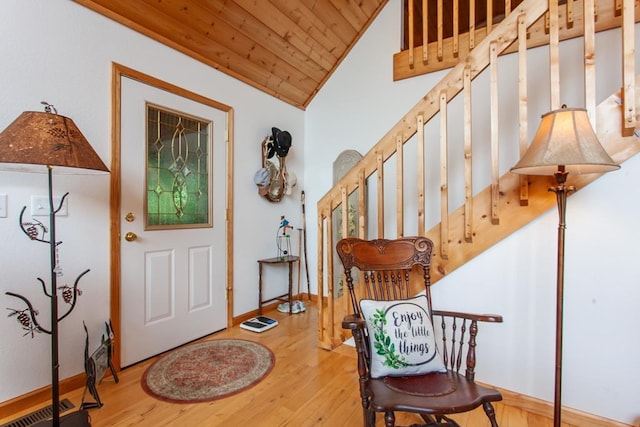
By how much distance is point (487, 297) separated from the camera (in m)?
1.85

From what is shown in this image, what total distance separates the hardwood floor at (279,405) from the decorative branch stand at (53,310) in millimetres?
227

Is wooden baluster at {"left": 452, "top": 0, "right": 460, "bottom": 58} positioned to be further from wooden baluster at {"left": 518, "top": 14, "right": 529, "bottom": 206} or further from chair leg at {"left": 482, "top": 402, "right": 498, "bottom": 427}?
chair leg at {"left": 482, "top": 402, "right": 498, "bottom": 427}

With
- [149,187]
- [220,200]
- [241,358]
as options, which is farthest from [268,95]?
[241,358]

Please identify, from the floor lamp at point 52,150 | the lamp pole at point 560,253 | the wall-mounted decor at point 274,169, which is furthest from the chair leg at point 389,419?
the wall-mounted decor at point 274,169

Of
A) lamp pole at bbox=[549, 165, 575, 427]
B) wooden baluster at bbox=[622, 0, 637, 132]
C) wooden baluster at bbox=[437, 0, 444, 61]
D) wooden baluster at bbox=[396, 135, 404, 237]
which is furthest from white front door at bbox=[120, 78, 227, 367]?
wooden baluster at bbox=[622, 0, 637, 132]

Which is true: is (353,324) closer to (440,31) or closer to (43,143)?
(43,143)

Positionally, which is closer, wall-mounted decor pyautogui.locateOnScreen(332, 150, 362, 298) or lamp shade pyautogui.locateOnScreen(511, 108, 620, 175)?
lamp shade pyautogui.locateOnScreen(511, 108, 620, 175)

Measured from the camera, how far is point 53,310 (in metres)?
1.42

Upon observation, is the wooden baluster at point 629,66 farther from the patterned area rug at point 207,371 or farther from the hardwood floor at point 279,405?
the patterned area rug at point 207,371

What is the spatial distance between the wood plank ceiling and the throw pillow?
241cm

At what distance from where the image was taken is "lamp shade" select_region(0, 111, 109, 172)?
1293mm

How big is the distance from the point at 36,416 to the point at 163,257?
1.12 m

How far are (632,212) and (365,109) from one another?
247cm

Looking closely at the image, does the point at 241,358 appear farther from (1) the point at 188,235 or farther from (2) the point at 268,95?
(2) the point at 268,95
